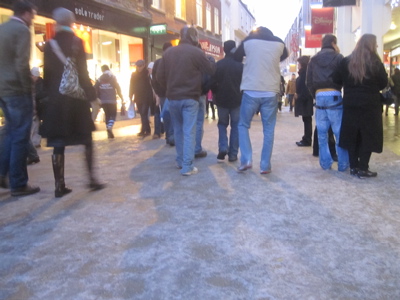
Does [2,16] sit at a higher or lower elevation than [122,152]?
higher

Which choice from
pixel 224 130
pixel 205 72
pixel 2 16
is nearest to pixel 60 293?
pixel 205 72

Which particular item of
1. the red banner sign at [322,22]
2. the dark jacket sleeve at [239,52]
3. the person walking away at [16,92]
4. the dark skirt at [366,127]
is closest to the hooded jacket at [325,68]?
the dark skirt at [366,127]

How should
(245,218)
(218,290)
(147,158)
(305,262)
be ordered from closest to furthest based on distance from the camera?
(218,290) < (305,262) < (245,218) < (147,158)

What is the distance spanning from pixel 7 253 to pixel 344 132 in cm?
404

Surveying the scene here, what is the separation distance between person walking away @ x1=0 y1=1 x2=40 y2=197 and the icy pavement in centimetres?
34

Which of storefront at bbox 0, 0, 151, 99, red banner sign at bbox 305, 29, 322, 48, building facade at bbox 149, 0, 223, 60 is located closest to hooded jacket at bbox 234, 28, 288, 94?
storefront at bbox 0, 0, 151, 99

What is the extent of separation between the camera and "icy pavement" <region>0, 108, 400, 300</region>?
2.54m

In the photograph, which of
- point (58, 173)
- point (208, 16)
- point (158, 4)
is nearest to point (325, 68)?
point (58, 173)

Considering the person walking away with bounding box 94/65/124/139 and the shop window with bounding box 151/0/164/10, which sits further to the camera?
the shop window with bounding box 151/0/164/10

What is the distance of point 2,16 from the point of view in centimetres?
1140

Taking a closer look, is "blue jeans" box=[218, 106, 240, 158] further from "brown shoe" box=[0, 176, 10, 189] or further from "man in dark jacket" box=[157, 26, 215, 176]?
"brown shoe" box=[0, 176, 10, 189]

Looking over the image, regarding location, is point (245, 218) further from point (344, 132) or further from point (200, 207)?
point (344, 132)

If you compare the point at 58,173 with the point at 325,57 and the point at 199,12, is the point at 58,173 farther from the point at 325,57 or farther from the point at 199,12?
the point at 199,12

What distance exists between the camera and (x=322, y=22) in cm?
1800
